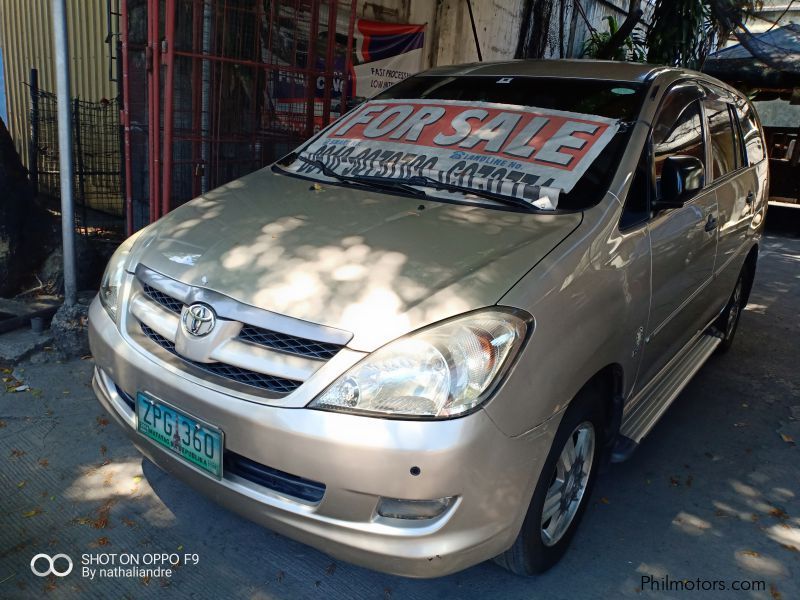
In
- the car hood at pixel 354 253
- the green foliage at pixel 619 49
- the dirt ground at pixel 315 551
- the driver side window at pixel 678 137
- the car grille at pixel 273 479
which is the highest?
the green foliage at pixel 619 49

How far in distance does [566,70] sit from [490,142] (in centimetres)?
77

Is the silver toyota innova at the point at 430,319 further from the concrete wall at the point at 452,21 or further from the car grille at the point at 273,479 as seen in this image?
the concrete wall at the point at 452,21

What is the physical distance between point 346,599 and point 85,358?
7.82ft

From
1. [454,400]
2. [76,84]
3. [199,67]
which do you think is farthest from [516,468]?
[76,84]

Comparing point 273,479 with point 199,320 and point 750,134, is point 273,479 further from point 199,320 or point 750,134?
point 750,134

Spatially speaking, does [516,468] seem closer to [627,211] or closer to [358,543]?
[358,543]

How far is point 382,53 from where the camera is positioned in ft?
24.4

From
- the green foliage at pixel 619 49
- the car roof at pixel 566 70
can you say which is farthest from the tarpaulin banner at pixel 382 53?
the green foliage at pixel 619 49

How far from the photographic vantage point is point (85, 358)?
3.84 meters

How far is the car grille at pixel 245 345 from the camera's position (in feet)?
6.21

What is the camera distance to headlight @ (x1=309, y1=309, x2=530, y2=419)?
1810 millimetres

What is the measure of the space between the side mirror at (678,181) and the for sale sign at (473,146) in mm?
271

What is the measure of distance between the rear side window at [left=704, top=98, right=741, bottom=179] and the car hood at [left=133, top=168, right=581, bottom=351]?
1.63 meters

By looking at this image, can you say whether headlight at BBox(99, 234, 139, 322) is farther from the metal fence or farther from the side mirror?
the metal fence
